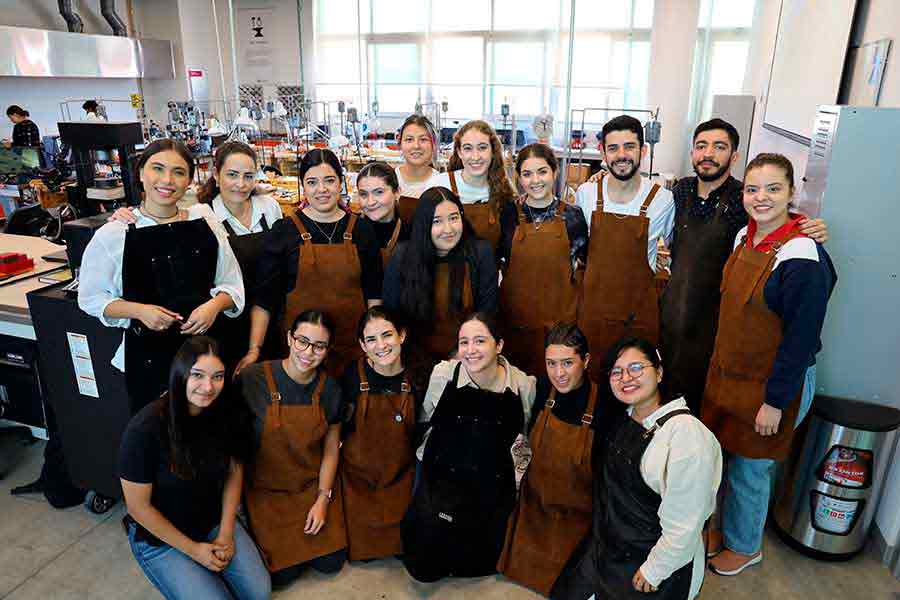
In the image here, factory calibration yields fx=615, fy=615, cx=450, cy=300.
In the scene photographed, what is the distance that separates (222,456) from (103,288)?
635 mm

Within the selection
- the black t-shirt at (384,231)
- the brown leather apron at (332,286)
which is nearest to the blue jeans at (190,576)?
the brown leather apron at (332,286)

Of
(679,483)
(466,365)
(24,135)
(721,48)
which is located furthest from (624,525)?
(721,48)

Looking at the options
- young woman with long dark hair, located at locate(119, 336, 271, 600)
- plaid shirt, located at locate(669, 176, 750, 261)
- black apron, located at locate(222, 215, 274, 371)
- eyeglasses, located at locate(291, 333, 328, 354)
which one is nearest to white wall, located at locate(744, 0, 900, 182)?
plaid shirt, located at locate(669, 176, 750, 261)

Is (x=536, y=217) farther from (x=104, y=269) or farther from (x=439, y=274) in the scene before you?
(x=104, y=269)

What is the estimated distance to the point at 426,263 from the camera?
→ 86.3 inches

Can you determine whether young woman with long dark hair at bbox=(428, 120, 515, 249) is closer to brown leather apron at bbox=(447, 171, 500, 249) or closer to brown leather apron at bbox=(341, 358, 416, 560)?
brown leather apron at bbox=(447, 171, 500, 249)

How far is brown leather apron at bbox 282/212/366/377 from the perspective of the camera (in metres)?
2.24

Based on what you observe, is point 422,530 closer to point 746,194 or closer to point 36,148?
point 746,194

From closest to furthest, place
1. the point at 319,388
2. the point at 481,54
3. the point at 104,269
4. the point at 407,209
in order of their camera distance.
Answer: the point at 104,269 → the point at 319,388 → the point at 407,209 → the point at 481,54

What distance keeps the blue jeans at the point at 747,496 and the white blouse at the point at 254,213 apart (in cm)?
195

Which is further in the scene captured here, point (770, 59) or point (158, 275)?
point (770, 59)

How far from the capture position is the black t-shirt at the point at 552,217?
7.72 feet

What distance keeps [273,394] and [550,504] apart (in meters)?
1.00

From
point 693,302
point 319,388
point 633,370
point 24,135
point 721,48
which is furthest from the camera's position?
point 721,48
